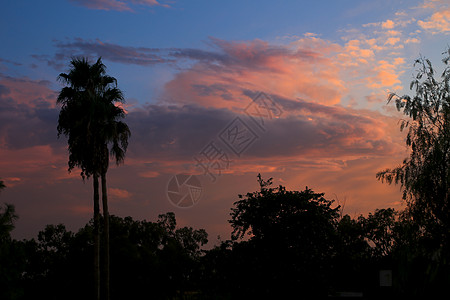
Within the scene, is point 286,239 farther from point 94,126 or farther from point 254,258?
point 94,126

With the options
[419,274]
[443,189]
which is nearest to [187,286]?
[443,189]

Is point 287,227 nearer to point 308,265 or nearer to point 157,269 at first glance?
point 308,265

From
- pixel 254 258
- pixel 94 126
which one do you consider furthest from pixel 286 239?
pixel 94 126

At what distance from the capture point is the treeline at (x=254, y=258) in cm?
2861

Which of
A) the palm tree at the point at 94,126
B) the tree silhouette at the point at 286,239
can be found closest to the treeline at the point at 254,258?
the tree silhouette at the point at 286,239

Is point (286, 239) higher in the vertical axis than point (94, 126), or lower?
Answer: lower

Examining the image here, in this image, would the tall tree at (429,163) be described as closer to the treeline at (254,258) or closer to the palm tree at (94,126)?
the treeline at (254,258)

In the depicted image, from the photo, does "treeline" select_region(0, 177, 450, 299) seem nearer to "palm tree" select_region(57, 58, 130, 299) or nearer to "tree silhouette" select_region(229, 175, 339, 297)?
"tree silhouette" select_region(229, 175, 339, 297)

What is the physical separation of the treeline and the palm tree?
806cm

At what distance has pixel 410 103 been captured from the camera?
33406 millimetres

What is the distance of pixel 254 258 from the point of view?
29.5 meters

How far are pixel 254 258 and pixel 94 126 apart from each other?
13804mm

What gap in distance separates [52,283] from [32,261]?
3.95 metres

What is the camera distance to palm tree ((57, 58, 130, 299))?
110 feet
